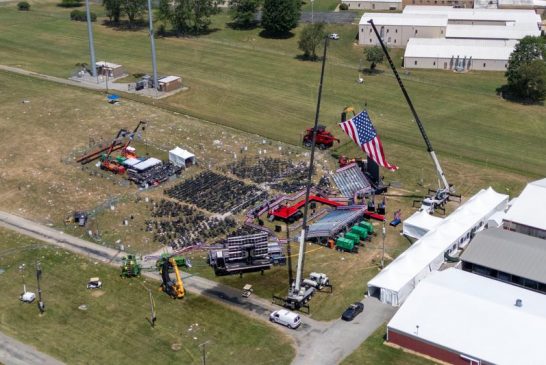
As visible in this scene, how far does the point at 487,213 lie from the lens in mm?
74062

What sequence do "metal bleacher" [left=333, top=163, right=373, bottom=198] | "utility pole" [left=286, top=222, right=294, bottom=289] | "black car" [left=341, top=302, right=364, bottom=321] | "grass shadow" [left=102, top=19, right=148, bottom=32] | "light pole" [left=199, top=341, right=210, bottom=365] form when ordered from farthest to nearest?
"grass shadow" [left=102, top=19, right=148, bottom=32]
"metal bleacher" [left=333, top=163, right=373, bottom=198]
"utility pole" [left=286, top=222, right=294, bottom=289]
"black car" [left=341, top=302, right=364, bottom=321]
"light pole" [left=199, top=341, right=210, bottom=365]

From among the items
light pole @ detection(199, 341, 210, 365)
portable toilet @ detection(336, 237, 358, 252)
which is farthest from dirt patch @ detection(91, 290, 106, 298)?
portable toilet @ detection(336, 237, 358, 252)

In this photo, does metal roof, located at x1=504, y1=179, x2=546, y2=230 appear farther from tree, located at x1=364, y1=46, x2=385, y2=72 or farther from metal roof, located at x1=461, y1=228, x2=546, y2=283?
tree, located at x1=364, y1=46, x2=385, y2=72

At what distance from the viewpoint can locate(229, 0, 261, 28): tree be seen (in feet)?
502

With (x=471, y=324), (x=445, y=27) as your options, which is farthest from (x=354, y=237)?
(x=445, y=27)

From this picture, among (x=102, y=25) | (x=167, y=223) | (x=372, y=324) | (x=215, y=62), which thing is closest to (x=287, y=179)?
(x=167, y=223)

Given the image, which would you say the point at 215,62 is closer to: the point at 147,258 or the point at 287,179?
the point at 287,179

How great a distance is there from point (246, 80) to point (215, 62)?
38.6ft

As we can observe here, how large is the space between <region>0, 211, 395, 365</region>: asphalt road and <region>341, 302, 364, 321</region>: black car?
351 millimetres

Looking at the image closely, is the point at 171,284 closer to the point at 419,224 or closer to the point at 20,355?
the point at 20,355

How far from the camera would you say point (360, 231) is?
2805 inches

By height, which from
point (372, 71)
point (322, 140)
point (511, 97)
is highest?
point (372, 71)

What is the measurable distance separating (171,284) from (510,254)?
2929cm

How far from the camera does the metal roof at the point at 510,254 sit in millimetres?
62531
